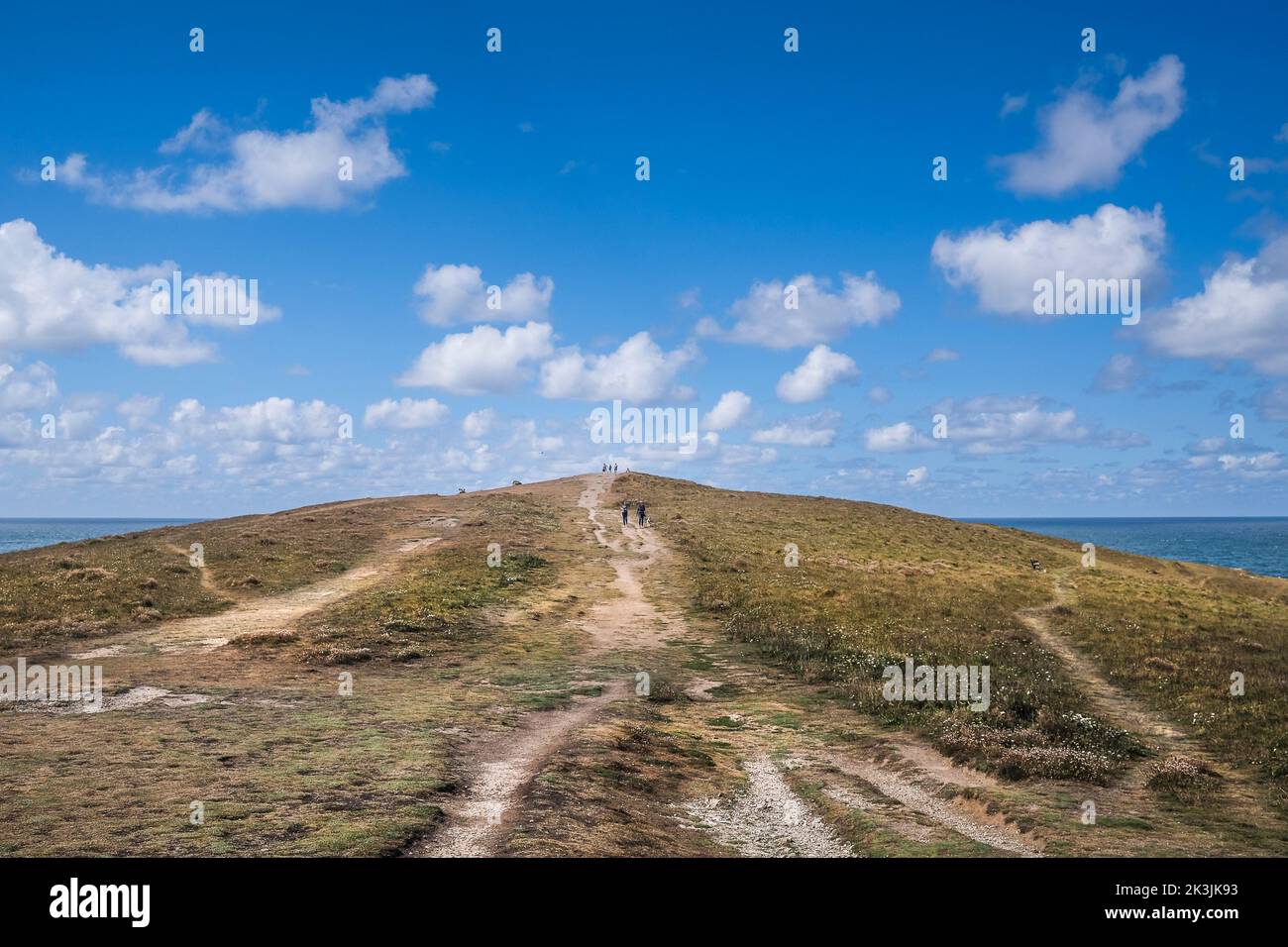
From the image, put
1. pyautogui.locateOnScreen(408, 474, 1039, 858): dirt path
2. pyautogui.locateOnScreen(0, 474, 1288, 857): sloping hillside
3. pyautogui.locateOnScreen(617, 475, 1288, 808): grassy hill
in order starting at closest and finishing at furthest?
pyautogui.locateOnScreen(408, 474, 1039, 858): dirt path
pyautogui.locateOnScreen(0, 474, 1288, 857): sloping hillside
pyautogui.locateOnScreen(617, 475, 1288, 808): grassy hill

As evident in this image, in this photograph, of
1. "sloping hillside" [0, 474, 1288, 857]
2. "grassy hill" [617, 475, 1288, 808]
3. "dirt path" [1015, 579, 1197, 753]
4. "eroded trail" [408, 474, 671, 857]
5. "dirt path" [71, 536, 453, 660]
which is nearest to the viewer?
"eroded trail" [408, 474, 671, 857]

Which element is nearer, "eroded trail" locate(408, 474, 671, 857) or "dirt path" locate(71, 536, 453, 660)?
"eroded trail" locate(408, 474, 671, 857)

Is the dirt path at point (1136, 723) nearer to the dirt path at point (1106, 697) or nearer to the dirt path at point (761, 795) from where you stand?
the dirt path at point (1106, 697)

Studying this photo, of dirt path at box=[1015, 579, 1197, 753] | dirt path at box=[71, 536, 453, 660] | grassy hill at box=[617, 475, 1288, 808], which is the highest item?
dirt path at box=[71, 536, 453, 660]

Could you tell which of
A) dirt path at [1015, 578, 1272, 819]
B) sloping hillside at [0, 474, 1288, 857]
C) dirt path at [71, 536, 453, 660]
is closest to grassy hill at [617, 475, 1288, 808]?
sloping hillside at [0, 474, 1288, 857]

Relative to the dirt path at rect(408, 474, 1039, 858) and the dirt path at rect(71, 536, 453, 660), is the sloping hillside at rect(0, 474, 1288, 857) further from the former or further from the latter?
the dirt path at rect(71, 536, 453, 660)

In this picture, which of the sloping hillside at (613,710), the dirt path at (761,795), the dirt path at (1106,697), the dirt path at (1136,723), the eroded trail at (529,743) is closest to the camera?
the eroded trail at (529,743)

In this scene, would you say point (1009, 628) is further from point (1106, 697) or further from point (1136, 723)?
point (1136, 723)

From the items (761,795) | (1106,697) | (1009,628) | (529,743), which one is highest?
(529,743)

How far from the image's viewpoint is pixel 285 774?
571 inches

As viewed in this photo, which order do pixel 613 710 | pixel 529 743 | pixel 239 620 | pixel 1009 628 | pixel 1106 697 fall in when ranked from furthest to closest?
pixel 1009 628
pixel 239 620
pixel 1106 697
pixel 613 710
pixel 529 743

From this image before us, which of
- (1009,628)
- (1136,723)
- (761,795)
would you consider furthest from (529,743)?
(1009,628)

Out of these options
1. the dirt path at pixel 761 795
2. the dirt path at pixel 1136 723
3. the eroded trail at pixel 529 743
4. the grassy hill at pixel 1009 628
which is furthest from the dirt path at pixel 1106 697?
the eroded trail at pixel 529 743
